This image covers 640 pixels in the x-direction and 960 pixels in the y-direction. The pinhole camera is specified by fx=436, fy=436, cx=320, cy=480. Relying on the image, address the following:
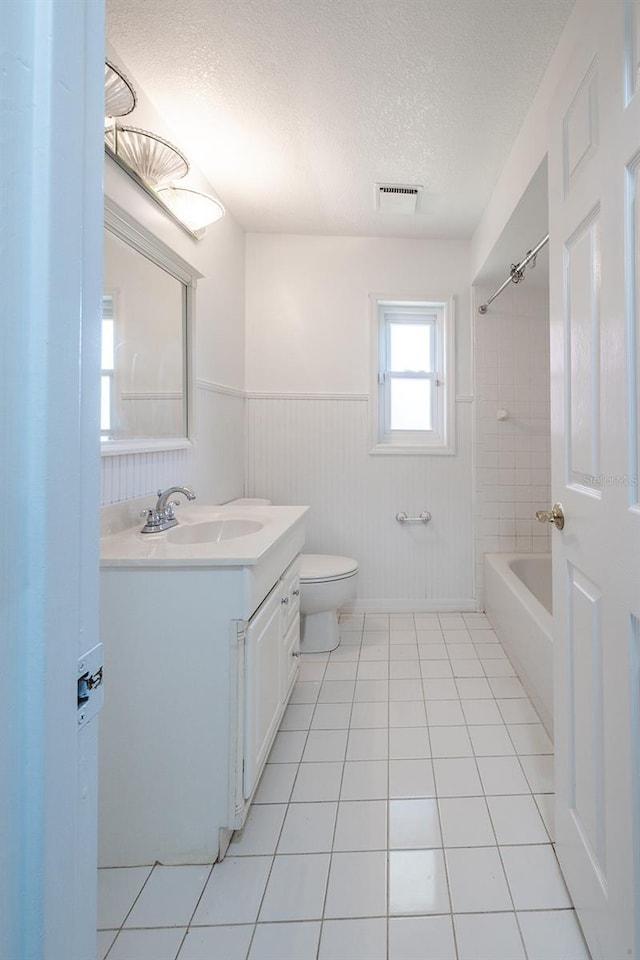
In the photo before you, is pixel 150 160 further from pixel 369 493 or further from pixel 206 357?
pixel 369 493

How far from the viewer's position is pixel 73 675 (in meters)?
0.38

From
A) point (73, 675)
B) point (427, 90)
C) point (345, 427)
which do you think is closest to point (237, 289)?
point (345, 427)

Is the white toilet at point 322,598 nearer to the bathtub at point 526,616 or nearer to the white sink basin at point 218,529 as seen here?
the white sink basin at point 218,529

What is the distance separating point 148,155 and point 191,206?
1.00 ft

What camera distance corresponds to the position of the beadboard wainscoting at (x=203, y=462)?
4.89ft

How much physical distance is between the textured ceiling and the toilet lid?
1.94 m

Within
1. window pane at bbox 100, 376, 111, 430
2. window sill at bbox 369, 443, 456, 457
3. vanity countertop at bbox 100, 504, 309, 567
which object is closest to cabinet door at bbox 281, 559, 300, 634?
vanity countertop at bbox 100, 504, 309, 567

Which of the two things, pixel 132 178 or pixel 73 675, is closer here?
pixel 73 675

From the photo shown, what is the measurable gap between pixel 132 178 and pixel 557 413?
1538 millimetres

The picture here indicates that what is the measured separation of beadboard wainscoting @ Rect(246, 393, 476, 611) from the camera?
9.18ft

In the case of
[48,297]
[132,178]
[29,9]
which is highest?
[132,178]

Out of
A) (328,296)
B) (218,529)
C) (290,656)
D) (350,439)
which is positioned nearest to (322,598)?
(290,656)

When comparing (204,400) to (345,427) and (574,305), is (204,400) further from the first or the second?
(574,305)

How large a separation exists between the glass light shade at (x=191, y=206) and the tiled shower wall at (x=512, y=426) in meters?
1.73
